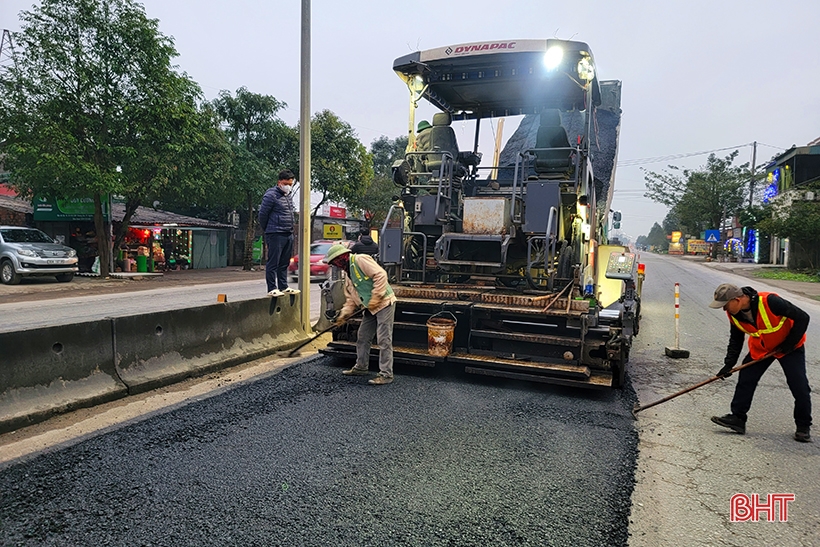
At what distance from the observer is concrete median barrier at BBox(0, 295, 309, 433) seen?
403 cm

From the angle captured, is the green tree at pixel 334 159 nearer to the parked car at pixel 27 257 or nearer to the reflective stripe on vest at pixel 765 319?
the parked car at pixel 27 257

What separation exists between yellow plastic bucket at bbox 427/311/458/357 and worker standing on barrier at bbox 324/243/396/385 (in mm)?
402

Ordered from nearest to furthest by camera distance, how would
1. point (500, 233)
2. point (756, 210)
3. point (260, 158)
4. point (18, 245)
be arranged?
point (500, 233) → point (18, 245) → point (260, 158) → point (756, 210)

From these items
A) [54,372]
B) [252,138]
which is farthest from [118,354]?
[252,138]

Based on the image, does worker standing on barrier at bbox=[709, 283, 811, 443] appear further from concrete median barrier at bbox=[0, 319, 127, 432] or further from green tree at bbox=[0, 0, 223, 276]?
green tree at bbox=[0, 0, 223, 276]

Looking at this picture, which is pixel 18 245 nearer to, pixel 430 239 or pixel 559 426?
pixel 430 239

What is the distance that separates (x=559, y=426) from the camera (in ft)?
14.1

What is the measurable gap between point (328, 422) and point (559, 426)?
1.82 metres

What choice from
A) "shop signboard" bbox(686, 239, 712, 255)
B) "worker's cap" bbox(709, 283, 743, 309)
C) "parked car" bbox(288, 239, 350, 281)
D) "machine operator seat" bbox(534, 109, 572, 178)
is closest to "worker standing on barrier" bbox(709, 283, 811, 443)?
"worker's cap" bbox(709, 283, 743, 309)

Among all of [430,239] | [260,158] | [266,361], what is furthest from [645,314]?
[260,158]

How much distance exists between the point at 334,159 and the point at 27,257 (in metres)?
14.5

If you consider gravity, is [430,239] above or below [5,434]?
above

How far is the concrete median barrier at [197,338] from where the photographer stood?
4.95 metres

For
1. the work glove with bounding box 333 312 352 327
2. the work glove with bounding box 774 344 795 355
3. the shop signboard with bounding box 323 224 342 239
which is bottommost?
the work glove with bounding box 333 312 352 327
